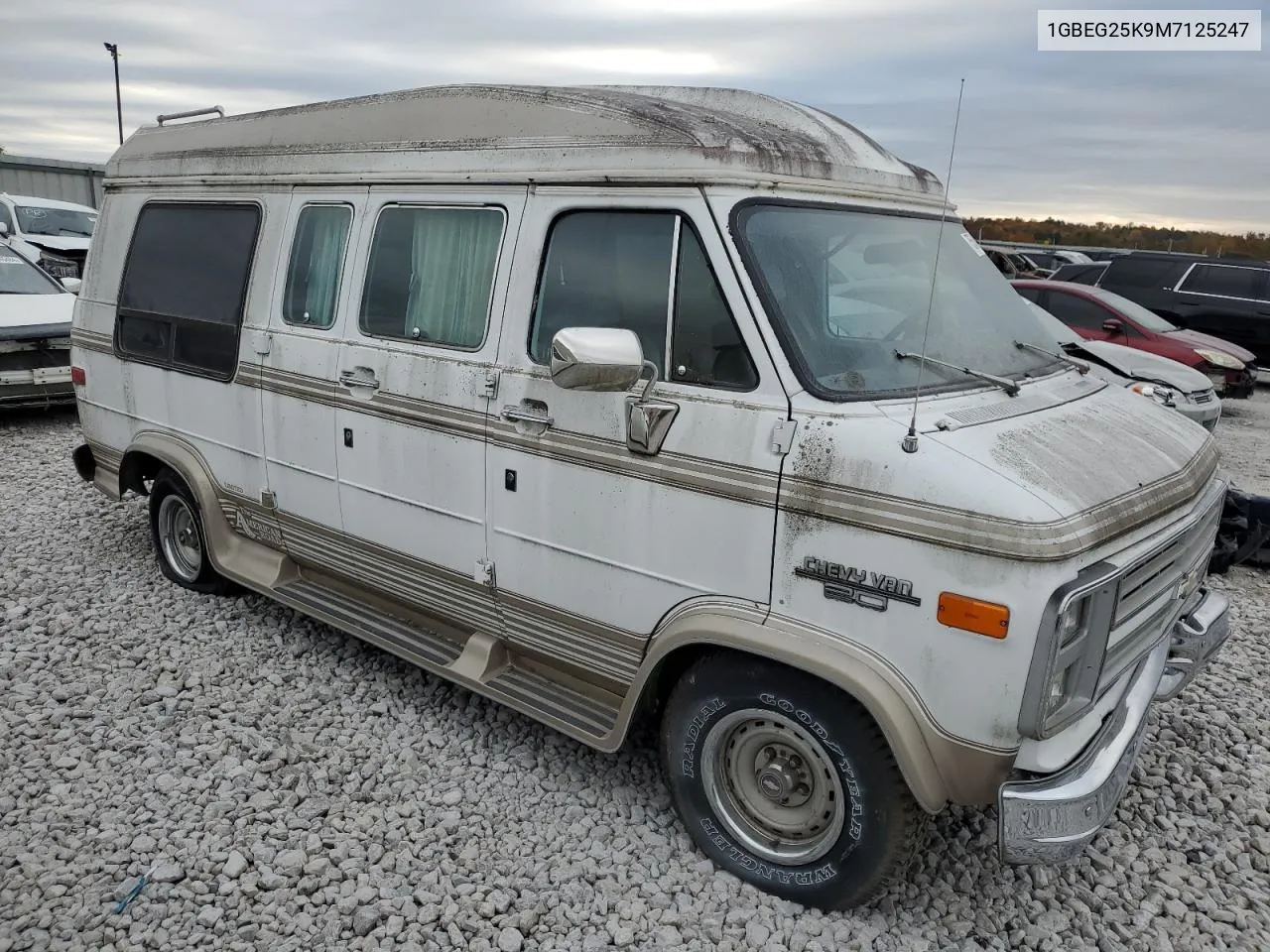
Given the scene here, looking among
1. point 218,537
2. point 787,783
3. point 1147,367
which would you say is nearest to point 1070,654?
point 787,783

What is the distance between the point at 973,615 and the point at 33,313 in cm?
969

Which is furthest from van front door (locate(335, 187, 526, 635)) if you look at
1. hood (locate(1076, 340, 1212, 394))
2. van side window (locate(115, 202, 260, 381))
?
hood (locate(1076, 340, 1212, 394))

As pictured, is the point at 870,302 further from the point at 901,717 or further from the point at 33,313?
the point at 33,313

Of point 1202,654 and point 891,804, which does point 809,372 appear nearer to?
point 891,804

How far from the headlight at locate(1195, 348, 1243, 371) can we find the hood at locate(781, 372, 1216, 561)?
373 inches

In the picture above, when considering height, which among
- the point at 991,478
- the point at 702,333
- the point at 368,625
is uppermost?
the point at 702,333

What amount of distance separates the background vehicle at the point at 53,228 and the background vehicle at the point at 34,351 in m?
6.98

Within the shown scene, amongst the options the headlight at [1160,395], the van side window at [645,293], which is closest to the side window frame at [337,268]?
the van side window at [645,293]

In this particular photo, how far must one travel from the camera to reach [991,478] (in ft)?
8.92

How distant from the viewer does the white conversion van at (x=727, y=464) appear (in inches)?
110

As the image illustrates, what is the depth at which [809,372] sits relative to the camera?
306 centimetres

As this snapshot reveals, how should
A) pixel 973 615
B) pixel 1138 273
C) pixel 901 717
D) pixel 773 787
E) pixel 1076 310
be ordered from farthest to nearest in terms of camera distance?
1. pixel 1138 273
2. pixel 1076 310
3. pixel 773 787
4. pixel 901 717
5. pixel 973 615

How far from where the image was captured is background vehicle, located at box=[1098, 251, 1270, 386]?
14016mm

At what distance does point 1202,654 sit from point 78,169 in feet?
84.7
